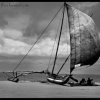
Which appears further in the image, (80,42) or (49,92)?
(80,42)

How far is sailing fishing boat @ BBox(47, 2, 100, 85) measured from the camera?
1681 inches

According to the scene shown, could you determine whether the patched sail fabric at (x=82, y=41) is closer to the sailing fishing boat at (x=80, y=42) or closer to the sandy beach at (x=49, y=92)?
the sailing fishing boat at (x=80, y=42)

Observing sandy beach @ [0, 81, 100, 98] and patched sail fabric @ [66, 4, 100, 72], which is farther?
patched sail fabric @ [66, 4, 100, 72]

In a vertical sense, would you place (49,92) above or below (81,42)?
below

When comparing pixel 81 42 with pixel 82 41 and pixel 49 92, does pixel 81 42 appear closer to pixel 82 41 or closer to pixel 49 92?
pixel 82 41

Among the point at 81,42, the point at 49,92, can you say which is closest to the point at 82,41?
the point at 81,42

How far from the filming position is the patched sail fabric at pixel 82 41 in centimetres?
4284

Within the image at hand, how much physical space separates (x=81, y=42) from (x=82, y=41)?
32 centimetres

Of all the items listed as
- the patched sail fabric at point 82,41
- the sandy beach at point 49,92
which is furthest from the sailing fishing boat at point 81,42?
the sandy beach at point 49,92

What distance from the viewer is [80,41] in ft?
145

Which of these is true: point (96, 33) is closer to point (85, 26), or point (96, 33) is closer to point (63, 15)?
point (85, 26)

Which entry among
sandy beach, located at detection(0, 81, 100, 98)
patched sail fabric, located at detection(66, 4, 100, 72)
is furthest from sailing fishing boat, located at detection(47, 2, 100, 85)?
sandy beach, located at detection(0, 81, 100, 98)

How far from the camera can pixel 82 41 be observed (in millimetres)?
44406

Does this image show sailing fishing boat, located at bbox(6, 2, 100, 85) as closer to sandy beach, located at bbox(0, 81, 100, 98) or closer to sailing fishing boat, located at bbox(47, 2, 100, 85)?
sailing fishing boat, located at bbox(47, 2, 100, 85)
